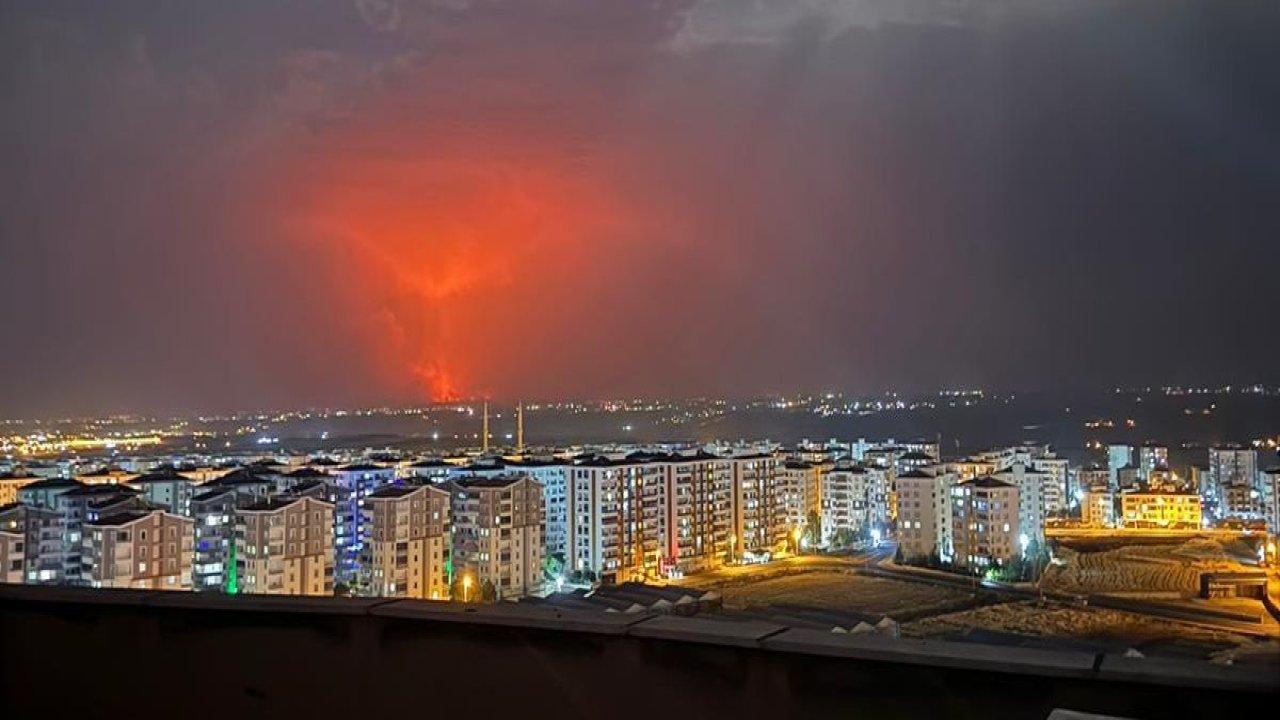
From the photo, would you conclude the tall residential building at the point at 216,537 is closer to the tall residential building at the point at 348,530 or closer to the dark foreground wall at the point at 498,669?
the tall residential building at the point at 348,530

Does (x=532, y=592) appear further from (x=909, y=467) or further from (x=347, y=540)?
(x=909, y=467)

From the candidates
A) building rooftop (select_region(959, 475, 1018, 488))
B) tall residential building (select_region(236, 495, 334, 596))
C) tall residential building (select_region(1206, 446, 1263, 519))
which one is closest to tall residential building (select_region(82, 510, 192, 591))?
tall residential building (select_region(236, 495, 334, 596))

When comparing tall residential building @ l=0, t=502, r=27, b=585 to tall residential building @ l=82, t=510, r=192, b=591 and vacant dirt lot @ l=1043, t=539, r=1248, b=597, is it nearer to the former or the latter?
tall residential building @ l=82, t=510, r=192, b=591

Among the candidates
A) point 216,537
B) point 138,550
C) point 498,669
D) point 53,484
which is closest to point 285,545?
point 216,537

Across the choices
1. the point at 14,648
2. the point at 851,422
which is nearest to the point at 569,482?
the point at 14,648

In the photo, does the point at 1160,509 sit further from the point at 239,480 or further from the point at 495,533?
the point at 239,480

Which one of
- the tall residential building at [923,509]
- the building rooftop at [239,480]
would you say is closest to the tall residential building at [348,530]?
the building rooftop at [239,480]
